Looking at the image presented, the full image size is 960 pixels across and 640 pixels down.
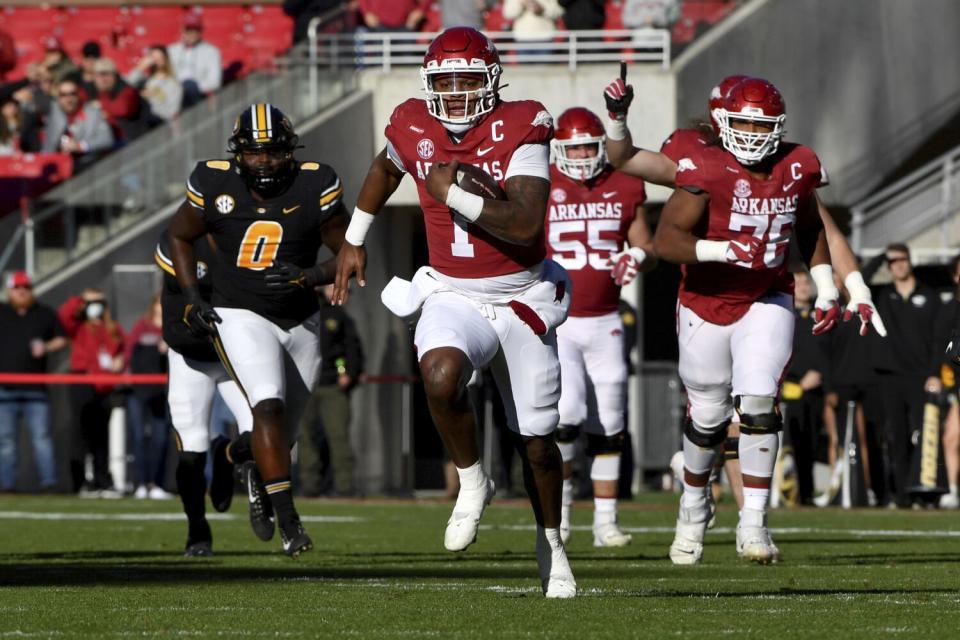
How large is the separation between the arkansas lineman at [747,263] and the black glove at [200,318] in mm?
2086

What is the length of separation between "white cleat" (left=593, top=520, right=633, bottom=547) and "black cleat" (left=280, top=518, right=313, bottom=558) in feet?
7.82

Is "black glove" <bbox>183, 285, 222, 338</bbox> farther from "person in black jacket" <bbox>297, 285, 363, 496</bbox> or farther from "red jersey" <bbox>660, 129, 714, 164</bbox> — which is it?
"person in black jacket" <bbox>297, 285, 363, 496</bbox>

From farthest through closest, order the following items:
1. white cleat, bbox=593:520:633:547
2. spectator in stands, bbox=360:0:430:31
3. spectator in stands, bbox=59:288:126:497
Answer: spectator in stands, bbox=360:0:430:31 < spectator in stands, bbox=59:288:126:497 < white cleat, bbox=593:520:633:547

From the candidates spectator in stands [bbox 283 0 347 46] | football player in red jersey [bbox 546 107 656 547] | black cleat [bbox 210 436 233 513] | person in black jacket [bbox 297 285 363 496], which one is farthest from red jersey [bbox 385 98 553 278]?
spectator in stands [bbox 283 0 347 46]

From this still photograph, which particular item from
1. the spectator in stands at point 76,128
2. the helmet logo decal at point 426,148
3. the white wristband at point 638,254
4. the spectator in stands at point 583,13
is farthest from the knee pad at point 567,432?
the spectator in stands at point 583,13

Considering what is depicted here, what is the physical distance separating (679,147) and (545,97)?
959cm

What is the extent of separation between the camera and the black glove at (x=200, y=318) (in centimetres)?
888

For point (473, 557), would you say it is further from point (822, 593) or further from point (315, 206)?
point (822, 593)

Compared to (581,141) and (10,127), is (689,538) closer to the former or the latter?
(581,141)

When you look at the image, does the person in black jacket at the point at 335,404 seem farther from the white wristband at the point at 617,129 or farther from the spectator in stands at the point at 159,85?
the white wristband at the point at 617,129

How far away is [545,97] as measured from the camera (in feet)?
61.5

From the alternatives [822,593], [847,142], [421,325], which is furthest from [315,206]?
[847,142]

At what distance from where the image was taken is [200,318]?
888cm

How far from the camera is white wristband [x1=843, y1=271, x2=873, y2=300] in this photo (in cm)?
823
